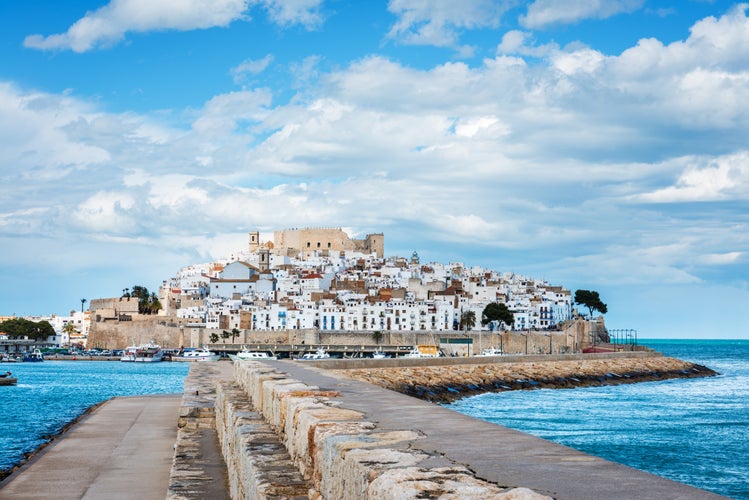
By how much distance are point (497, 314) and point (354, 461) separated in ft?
319

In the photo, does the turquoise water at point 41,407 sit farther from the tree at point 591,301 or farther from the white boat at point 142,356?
the tree at point 591,301

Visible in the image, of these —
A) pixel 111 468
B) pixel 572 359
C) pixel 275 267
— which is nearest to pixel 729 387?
pixel 572 359

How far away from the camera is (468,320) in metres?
100

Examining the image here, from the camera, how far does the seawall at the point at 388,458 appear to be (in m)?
3.11

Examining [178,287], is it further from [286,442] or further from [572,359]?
[286,442]

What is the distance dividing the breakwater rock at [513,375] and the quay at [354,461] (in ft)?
50.4

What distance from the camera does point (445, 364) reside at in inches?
1499

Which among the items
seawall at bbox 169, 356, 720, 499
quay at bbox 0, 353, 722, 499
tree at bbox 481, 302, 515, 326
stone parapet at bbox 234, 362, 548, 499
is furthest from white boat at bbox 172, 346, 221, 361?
stone parapet at bbox 234, 362, 548, 499

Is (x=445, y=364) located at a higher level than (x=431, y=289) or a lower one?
lower

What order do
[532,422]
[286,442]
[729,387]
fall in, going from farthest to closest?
[729,387] < [532,422] < [286,442]

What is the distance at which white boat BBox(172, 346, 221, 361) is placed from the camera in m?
83.6

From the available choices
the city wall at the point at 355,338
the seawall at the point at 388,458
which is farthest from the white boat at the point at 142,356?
the seawall at the point at 388,458

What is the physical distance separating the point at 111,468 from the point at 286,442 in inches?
292

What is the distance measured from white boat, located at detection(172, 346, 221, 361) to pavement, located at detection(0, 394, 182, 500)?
6388 centimetres
